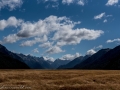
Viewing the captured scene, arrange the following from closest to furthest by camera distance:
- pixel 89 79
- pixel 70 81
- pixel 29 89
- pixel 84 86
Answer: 1. pixel 29 89
2. pixel 84 86
3. pixel 70 81
4. pixel 89 79

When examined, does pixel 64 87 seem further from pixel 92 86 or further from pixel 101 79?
pixel 101 79

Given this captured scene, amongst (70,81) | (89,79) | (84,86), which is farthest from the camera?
(89,79)

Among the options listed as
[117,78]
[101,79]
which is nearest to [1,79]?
[101,79]

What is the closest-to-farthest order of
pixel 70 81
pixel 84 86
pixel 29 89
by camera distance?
pixel 29 89 < pixel 84 86 < pixel 70 81

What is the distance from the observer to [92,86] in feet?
140

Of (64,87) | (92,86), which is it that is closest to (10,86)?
(64,87)

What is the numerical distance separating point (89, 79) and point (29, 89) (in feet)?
62.1

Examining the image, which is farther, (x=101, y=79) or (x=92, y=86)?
(x=101, y=79)

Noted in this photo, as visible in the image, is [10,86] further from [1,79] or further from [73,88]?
[73,88]

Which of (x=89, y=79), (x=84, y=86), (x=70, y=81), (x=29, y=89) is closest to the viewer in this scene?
(x=29, y=89)

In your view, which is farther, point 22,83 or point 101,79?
point 101,79

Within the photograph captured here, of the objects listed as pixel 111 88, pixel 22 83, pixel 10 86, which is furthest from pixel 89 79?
pixel 10 86

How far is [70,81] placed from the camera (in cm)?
4812

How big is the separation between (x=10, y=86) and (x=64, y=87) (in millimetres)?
11600
